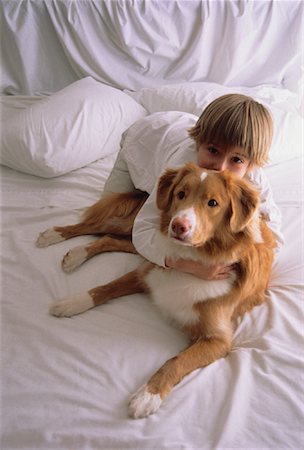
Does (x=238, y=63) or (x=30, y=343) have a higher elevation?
(x=238, y=63)

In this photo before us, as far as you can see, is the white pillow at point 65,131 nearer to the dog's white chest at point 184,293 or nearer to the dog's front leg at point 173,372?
the dog's white chest at point 184,293

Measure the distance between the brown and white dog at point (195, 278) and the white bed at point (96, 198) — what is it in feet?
0.16

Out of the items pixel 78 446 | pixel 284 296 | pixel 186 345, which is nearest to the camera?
pixel 78 446

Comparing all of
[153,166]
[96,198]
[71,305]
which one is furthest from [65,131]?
[71,305]

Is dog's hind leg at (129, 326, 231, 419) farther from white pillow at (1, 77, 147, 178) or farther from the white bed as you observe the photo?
white pillow at (1, 77, 147, 178)

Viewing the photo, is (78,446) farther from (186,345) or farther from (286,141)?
(286,141)

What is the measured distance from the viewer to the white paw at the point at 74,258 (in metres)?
1.69

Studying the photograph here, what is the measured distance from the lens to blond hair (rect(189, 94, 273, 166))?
4.93 feet

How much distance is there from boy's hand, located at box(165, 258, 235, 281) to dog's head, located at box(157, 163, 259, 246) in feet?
0.45

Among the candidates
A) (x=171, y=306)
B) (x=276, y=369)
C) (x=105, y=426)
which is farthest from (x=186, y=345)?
(x=105, y=426)

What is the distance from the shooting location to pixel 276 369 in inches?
50.8

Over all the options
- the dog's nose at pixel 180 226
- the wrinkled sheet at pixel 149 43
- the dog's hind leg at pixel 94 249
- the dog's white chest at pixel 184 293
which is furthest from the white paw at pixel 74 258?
the wrinkled sheet at pixel 149 43

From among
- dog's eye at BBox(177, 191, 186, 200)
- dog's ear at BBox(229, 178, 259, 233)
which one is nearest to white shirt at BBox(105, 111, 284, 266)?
dog's eye at BBox(177, 191, 186, 200)

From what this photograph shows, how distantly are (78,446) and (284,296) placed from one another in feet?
3.32
